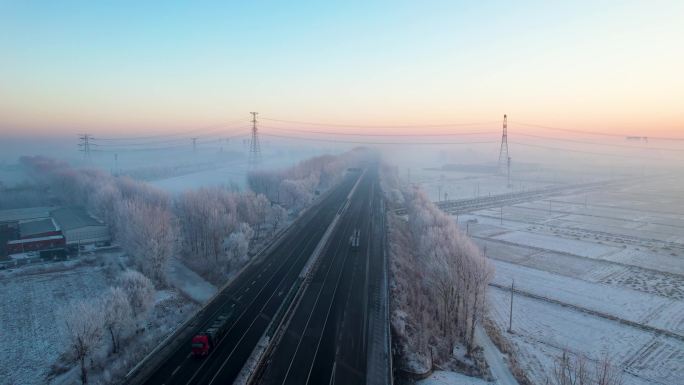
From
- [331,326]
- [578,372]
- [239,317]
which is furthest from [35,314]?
[578,372]

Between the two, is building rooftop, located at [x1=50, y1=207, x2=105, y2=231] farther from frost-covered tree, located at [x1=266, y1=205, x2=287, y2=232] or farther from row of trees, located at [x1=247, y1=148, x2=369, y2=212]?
row of trees, located at [x1=247, y1=148, x2=369, y2=212]

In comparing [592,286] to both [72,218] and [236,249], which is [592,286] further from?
[72,218]

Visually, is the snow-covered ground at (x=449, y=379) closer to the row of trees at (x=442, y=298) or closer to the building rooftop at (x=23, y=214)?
the row of trees at (x=442, y=298)

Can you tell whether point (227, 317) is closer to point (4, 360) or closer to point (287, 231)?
point (4, 360)

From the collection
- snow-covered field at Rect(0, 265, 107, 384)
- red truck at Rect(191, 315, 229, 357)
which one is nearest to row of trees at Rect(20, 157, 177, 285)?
snow-covered field at Rect(0, 265, 107, 384)

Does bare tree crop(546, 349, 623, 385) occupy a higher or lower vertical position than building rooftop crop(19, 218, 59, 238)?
higher

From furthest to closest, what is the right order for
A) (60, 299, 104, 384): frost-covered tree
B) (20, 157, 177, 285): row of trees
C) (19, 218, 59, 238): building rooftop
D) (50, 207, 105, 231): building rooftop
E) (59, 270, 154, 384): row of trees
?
(50, 207, 105, 231): building rooftop
(19, 218, 59, 238): building rooftop
(20, 157, 177, 285): row of trees
(59, 270, 154, 384): row of trees
(60, 299, 104, 384): frost-covered tree
